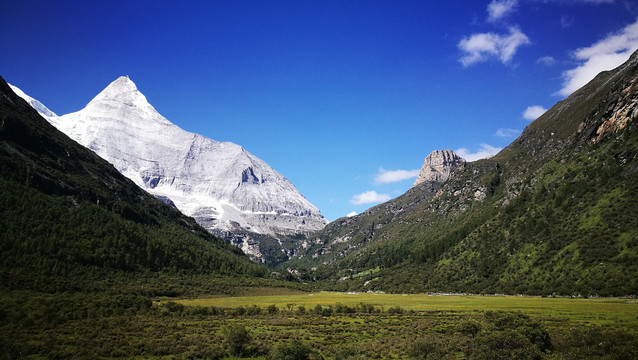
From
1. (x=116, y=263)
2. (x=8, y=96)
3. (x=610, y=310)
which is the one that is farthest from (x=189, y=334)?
(x=8, y=96)

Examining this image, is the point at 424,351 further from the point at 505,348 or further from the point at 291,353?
the point at 291,353

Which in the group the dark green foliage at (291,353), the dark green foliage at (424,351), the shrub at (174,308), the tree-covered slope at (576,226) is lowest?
the dark green foliage at (424,351)

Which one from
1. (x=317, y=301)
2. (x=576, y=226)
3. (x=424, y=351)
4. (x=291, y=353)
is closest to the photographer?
(x=291, y=353)

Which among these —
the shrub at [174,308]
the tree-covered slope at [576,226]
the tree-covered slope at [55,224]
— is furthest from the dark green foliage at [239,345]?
the tree-covered slope at [576,226]

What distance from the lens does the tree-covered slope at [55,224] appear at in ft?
352

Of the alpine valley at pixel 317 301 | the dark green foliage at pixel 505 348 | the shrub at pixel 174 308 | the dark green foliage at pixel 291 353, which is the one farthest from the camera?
the shrub at pixel 174 308

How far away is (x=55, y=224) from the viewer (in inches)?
5143

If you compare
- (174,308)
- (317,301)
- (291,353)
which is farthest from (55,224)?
(291,353)

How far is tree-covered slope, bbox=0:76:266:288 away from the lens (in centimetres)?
10731

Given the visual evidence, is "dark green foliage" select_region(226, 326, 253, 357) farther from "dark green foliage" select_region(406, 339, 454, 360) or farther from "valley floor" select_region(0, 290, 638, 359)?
"dark green foliage" select_region(406, 339, 454, 360)

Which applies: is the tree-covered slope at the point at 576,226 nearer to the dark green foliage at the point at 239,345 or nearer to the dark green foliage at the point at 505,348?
the dark green foliage at the point at 505,348

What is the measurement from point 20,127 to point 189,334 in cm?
17893

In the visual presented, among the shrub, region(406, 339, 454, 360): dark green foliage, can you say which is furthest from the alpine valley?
the shrub

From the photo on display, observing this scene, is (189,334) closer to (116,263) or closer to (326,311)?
(326,311)
